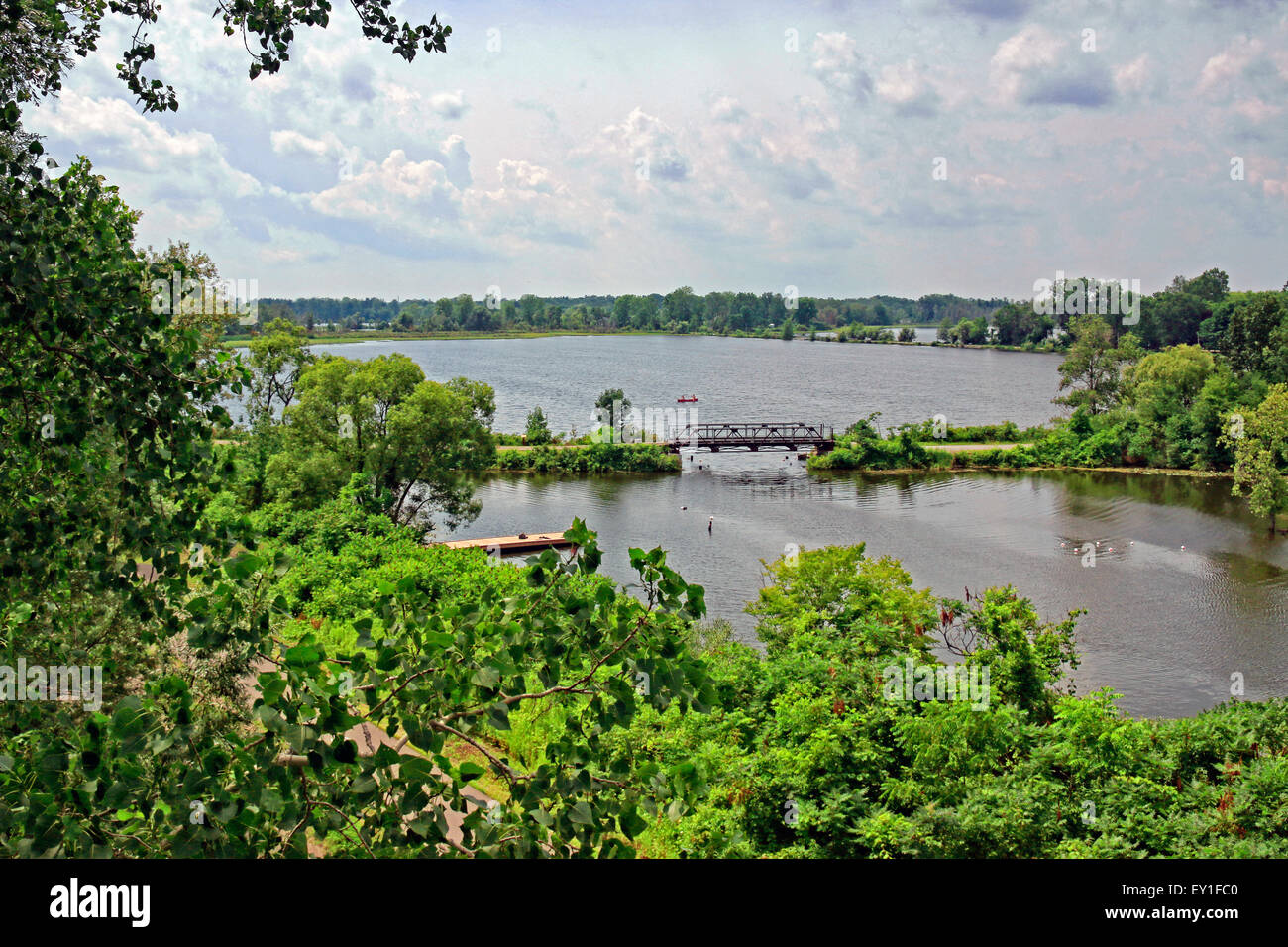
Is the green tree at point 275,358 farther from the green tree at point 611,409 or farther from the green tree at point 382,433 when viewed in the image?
the green tree at point 611,409

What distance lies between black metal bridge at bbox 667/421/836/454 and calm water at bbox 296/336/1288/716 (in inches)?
34.3

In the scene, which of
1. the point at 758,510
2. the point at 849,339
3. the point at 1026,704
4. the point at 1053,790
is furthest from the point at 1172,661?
the point at 849,339

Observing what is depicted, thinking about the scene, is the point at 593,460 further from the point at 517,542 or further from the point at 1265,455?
the point at 1265,455

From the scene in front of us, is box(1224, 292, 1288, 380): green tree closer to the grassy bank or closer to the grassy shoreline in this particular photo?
the grassy bank

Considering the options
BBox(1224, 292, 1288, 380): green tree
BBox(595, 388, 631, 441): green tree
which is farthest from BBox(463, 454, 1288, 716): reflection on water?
BBox(1224, 292, 1288, 380): green tree

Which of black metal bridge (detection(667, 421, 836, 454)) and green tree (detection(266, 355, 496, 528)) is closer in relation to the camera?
green tree (detection(266, 355, 496, 528))

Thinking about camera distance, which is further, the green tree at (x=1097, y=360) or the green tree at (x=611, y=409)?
the green tree at (x=1097, y=360)

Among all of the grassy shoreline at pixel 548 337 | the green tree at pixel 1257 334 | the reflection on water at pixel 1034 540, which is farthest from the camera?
the grassy shoreline at pixel 548 337

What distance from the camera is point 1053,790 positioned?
9.49m

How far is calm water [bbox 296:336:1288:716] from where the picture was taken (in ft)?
69.9

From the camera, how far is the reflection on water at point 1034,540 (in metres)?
21.2

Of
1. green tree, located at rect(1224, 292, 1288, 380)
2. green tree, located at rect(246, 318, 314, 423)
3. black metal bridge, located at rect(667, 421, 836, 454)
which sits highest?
green tree, located at rect(1224, 292, 1288, 380)

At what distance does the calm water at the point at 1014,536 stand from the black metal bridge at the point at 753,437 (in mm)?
870

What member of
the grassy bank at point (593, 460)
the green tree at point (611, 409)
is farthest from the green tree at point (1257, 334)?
the green tree at point (611, 409)
